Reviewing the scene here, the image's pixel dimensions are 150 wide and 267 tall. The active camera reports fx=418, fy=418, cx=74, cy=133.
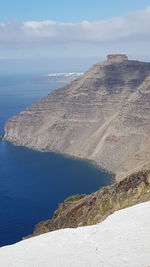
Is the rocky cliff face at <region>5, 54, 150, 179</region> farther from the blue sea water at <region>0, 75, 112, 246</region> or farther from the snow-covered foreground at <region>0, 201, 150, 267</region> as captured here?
the snow-covered foreground at <region>0, 201, 150, 267</region>

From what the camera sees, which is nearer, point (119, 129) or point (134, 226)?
point (134, 226)

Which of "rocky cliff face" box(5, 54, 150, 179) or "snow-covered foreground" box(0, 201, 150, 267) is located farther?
"rocky cliff face" box(5, 54, 150, 179)

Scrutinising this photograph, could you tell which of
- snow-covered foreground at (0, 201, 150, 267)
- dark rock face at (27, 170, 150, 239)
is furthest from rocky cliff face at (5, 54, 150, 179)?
snow-covered foreground at (0, 201, 150, 267)

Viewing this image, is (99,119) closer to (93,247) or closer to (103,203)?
(103,203)

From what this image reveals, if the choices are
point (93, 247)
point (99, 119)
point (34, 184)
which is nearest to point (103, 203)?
point (93, 247)

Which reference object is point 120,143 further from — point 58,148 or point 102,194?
point 102,194

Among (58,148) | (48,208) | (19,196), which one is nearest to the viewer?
(48,208)

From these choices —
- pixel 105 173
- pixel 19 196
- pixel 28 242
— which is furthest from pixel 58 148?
pixel 28 242

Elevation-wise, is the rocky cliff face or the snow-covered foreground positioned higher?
the rocky cliff face
